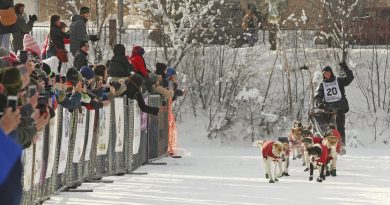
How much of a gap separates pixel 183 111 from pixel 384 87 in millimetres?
5431

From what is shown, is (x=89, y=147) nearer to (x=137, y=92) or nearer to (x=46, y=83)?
(x=137, y=92)

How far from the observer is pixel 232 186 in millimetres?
13039

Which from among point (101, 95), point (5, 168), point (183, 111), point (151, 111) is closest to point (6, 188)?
point (5, 168)

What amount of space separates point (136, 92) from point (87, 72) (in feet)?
9.54

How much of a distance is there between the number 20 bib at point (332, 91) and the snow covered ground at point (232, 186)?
1.19m

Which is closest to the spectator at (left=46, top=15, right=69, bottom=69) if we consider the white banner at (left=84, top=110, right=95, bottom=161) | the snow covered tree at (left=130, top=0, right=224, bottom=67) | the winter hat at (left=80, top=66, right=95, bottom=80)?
the white banner at (left=84, top=110, right=95, bottom=161)

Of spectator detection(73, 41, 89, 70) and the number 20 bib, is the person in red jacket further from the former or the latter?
the number 20 bib

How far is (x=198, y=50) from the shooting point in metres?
27.8

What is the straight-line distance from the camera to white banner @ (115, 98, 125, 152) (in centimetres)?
1404

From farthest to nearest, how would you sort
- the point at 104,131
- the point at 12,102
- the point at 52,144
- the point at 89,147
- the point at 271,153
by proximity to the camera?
1. the point at 271,153
2. the point at 104,131
3. the point at 89,147
4. the point at 52,144
5. the point at 12,102

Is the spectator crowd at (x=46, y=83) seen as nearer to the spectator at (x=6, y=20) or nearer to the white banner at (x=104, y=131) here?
the spectator at (x=6, y=20)

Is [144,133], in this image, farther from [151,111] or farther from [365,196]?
[365,196]

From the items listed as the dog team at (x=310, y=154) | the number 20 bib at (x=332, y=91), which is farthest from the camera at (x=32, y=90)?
the number 20 bib at (x=332, y=91)

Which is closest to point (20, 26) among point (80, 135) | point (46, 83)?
point (80, 135)
